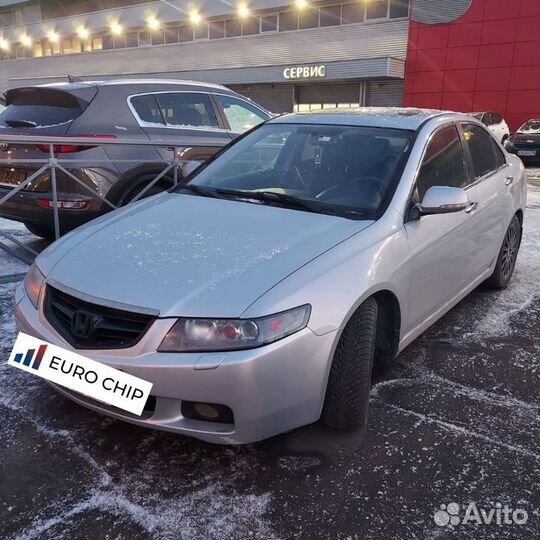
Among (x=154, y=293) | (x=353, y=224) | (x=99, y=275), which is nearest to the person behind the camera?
(x=154, y=293)

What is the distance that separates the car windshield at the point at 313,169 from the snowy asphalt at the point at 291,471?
1082 millimetres

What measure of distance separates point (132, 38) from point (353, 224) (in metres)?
34.0

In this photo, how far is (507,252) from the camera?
4.40 meters

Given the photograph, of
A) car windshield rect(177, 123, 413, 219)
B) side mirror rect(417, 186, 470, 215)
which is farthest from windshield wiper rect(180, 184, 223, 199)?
side mirror rect(417, 186, 470, 215)

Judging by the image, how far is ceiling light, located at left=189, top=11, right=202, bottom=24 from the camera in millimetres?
28995

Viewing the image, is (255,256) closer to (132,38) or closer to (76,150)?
(76,150)

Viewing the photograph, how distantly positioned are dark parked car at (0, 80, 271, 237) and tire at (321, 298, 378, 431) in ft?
9.70

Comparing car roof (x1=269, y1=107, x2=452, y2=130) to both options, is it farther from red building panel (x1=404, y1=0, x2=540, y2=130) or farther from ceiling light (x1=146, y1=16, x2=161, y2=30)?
ceiling light (x1=146, y1=16, x2=161, y2=30)

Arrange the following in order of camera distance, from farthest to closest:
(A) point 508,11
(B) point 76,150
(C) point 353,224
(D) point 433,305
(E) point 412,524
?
(A) point 508,11
(B) point 76,150
(D) point 433,305
(C) point 353,224
(E) point 412,524

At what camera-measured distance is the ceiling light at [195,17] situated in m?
29.0

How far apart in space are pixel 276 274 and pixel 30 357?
3.80 ft

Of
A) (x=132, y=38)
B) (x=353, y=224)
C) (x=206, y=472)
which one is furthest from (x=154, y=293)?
(x=132, y=38)

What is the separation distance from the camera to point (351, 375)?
2.31 metres

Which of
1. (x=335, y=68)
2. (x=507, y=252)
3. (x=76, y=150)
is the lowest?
(x=335, y=68)
